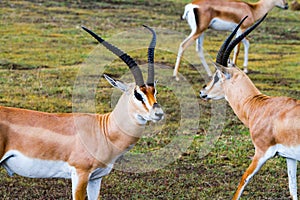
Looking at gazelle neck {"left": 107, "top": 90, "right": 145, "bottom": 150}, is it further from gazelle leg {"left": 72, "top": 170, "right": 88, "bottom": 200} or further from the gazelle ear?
gazelle leg {"left": 72, "top": 170, "right": 88, "bottom": 200}

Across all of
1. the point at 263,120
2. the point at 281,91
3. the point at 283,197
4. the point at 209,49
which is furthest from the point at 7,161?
the point at 209,49

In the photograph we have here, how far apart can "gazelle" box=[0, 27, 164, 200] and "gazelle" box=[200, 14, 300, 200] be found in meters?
1.16

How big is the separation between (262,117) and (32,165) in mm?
2075

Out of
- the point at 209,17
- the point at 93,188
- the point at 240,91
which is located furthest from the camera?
the point at 209,17

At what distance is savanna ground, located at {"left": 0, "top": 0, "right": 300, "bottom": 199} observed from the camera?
6.80 metres

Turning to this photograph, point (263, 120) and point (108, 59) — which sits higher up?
point (263, 120)

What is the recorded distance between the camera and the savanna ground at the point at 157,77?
268 inches

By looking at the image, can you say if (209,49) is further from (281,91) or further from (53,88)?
(53,88)

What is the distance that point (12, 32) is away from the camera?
48.9 feet

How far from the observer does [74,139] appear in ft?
17.4

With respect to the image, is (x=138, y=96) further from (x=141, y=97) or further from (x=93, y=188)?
(x=93, y=188)

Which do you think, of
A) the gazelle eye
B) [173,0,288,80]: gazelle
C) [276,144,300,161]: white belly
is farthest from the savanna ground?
the gazelle eye

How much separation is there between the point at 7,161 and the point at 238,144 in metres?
3.73

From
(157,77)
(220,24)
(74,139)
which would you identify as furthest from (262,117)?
(220,24)
